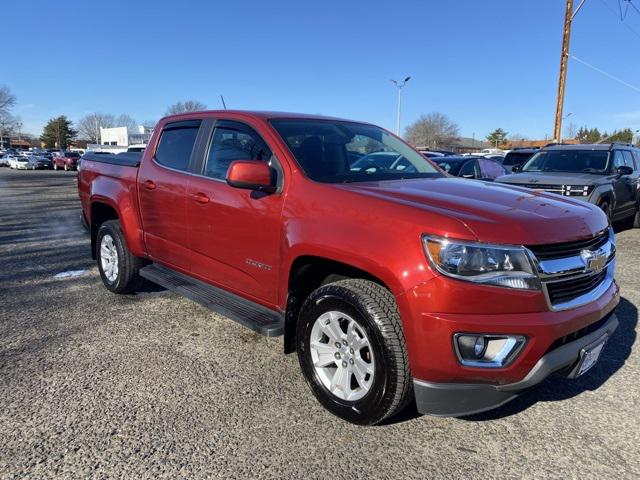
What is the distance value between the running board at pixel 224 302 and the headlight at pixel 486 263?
1252 mm

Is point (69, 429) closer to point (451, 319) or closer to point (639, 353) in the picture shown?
point (451, 319)

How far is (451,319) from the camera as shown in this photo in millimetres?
2277

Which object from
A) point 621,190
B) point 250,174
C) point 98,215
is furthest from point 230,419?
point 621,190

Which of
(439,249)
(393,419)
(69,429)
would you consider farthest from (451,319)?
(69,429)

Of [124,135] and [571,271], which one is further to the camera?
[124,135]

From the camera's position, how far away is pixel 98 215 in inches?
217

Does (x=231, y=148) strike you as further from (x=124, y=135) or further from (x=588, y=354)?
(x=124, y=135)

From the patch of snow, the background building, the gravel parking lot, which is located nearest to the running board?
the gravel parking lot

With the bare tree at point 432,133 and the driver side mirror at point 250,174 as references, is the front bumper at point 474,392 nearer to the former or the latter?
the driver side mirror at point 250,174

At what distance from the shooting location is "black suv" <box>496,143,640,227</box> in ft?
26.4

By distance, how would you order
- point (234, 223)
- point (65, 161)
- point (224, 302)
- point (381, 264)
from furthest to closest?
point (65, 161)
point (224, 302)
point (234, 223)
point (381, 264)

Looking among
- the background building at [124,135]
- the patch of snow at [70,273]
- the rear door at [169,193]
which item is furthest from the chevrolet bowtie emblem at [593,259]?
the background building at [124,135]

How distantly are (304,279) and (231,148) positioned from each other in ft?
4.30

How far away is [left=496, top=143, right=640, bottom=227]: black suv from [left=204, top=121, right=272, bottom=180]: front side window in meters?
5.96
